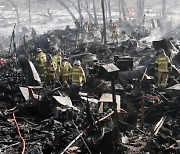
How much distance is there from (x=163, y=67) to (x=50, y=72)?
202 inches

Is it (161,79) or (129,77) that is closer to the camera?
(161,79)

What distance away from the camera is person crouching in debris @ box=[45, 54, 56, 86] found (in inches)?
609

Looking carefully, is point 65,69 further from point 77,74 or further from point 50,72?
point 77,74

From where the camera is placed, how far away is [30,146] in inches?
373

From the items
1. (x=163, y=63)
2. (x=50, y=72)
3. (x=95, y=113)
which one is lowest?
(x=95, y=113)

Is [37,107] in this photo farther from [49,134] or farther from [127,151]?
[127,151]

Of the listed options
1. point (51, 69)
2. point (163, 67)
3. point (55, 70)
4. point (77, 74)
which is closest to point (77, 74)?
point (77, 74)

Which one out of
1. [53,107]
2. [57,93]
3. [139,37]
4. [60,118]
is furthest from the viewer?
[139,37]

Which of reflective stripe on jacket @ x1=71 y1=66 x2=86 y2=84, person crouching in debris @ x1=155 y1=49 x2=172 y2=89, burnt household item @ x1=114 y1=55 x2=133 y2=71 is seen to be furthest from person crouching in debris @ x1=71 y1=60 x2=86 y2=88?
burnt household item @ x1=114 y1=55 x2=133 y2=71

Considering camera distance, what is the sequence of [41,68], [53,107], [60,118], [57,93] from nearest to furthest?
[60,118] → [53,107] → [57,93] → [41,68]

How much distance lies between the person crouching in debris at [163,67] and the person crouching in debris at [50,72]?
15.7 ft

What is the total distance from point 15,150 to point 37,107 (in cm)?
333

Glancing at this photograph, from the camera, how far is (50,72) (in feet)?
50.8

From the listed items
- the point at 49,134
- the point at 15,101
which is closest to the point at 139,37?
the point at 15,101
